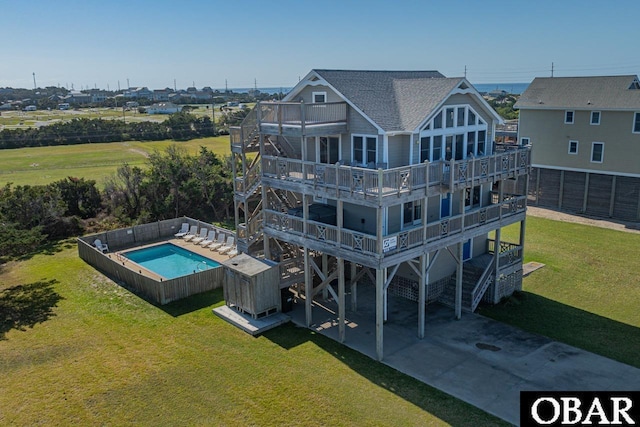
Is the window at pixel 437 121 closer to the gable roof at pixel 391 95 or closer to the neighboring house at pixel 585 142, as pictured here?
the gable roof at pixel 391 95

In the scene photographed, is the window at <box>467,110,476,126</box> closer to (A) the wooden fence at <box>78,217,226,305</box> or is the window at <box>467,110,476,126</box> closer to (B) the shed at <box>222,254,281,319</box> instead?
(B) the shed at <box>222,254,281,319</box>

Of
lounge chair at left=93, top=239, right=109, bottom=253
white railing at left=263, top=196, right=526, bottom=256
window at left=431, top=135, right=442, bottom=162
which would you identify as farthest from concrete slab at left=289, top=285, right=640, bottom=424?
lounge chair at left=93, top=239, right=109, bottom=253

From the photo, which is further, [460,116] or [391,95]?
[460,116]

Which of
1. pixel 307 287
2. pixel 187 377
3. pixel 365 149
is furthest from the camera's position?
pixel 307 287

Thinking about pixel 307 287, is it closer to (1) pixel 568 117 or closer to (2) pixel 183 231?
(2) pixel 183 231

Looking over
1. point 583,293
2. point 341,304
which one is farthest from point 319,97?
point 583,293

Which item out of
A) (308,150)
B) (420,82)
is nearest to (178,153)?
(308,150)

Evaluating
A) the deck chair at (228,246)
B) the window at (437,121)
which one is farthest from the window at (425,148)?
the deck chair at (228,246)

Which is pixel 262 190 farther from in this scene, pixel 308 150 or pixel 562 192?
pixel 562 192
